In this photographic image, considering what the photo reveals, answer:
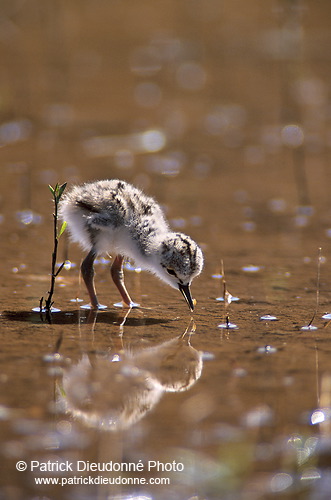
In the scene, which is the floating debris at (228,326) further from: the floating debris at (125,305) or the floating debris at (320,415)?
the floating debris at (320,415)

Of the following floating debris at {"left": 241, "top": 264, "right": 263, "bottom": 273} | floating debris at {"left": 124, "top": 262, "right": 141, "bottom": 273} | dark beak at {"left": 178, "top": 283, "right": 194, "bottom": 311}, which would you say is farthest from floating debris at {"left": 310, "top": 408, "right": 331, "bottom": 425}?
floating debris at {"left": 124, "top": 262, "right": 141, "bottom": 273}

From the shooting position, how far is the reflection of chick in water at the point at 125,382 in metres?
3.99

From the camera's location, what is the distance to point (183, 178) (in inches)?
367

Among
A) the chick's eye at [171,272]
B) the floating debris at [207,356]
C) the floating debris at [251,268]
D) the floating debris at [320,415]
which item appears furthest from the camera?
the floating debris at [251,268]

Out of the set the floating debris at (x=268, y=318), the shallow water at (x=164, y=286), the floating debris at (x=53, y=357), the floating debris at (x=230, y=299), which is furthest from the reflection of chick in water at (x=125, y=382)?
the floating debris at (x=230, y=299)

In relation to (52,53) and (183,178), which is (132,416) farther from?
(52,53)

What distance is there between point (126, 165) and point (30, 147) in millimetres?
1294

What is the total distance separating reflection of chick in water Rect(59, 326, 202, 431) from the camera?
13.1 feet

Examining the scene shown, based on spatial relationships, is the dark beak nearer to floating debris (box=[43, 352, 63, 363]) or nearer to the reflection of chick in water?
the reflection of chick in water

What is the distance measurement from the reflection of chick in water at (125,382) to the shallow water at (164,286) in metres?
0.01

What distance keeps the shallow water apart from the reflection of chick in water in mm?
14

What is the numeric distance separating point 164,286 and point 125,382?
6.78 ft

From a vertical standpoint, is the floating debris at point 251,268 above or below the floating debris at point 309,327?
above

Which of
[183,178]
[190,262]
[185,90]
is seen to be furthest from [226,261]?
[185,90]
